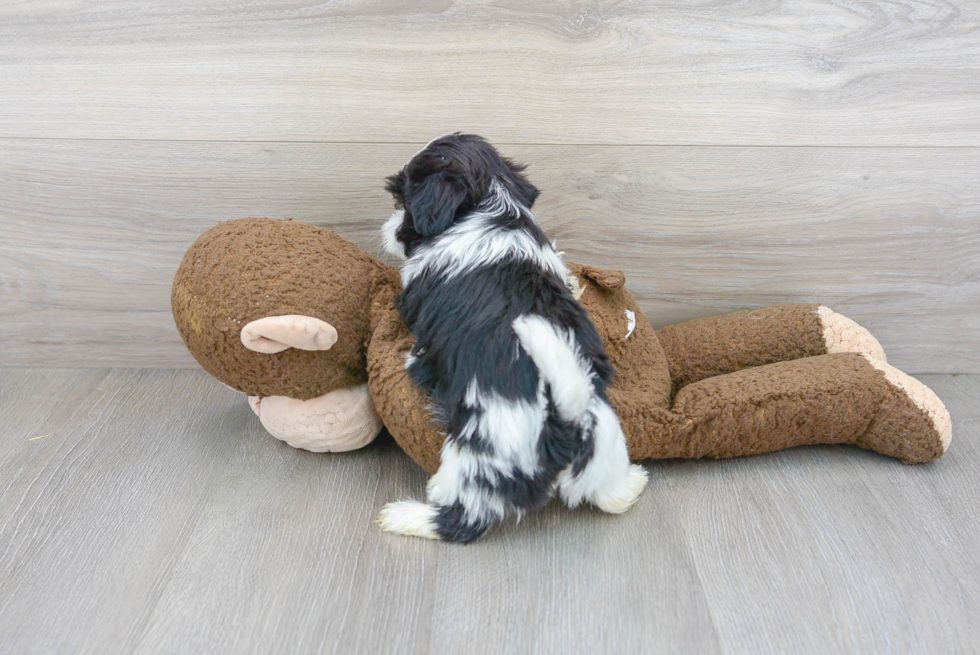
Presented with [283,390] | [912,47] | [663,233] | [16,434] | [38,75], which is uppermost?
[912,47]

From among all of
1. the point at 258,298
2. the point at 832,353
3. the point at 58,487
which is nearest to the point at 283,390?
the point at 258,298

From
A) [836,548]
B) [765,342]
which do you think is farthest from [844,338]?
[836,548]

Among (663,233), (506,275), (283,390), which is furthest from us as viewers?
(663,233)

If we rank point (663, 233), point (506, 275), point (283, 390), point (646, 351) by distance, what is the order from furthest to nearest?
point (663, 233), point (646, 351), point (283, 390), point (506, 275)

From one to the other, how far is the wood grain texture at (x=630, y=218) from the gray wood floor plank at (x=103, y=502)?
18 cm

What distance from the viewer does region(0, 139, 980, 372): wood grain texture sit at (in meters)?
1.23

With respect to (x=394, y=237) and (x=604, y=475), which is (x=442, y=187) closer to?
(x=394, y=237)

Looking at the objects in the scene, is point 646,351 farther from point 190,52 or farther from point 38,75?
point 38,75

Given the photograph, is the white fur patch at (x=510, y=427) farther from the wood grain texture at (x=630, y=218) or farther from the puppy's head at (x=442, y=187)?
the wood grain texture at (x=630, y=218)

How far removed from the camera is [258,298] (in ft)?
3.23

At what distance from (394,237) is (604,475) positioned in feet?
1.46

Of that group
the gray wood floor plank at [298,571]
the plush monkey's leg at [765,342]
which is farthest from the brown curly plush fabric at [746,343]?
the gray wood floor plank at [298,571]

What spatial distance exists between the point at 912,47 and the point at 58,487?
5.02 feet

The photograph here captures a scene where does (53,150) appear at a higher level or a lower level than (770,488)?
higher
